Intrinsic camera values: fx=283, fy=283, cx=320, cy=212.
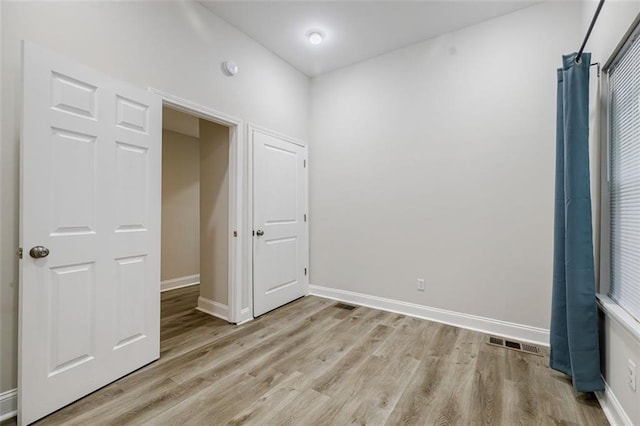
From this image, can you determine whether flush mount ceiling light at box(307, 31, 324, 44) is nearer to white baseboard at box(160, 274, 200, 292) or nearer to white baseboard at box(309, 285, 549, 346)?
white baseboard at box(309, 285, 549, 346)

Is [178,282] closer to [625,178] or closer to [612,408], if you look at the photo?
[612,408]

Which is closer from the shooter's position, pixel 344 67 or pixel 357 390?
pixel 357 390

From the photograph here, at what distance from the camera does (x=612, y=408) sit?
1639mm

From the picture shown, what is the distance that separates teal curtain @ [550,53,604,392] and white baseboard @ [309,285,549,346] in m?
0.65

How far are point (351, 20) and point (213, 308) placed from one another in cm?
350

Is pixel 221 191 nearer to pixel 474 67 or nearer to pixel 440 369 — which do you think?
Result: pixel 440 369


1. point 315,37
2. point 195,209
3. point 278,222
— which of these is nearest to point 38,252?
point 278,222

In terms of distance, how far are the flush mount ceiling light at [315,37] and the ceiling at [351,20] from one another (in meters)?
0.05

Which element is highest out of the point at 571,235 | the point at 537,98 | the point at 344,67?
the point at 344,67

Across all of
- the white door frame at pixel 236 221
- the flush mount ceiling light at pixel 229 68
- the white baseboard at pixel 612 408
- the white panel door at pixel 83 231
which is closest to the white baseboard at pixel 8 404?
the white panel door at pixel 83 231

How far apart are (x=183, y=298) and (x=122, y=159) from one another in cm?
263

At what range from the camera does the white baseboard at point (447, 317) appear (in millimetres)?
2627

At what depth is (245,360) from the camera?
90.7 inches

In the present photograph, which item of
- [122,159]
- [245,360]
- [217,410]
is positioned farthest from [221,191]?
[217,410]
